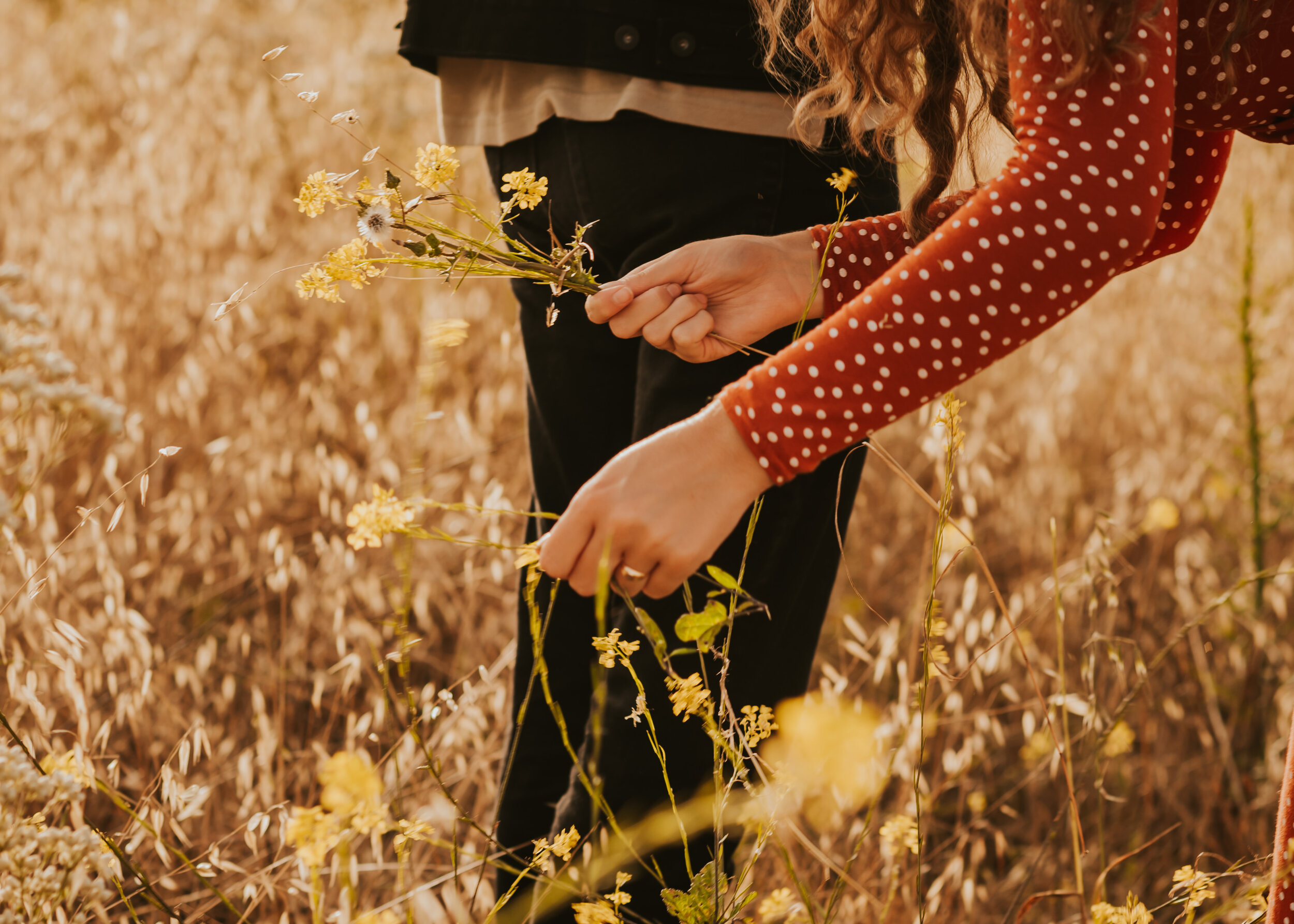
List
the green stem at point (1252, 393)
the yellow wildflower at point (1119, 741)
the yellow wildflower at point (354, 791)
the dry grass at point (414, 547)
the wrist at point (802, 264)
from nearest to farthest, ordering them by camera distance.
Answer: the yellow wildflower at point (354, 791) < the wrist at point (802, 264) < the yellow wildflower at point (1119, 741) < the dry grass at point (414, 547) < the green stem at point (1252, 393)

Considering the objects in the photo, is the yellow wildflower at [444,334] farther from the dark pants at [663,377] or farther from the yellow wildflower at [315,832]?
the yellow wildflower at [315,832]

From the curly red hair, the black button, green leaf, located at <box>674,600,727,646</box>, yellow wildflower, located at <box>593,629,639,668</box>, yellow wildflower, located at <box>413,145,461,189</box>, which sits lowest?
yellow wildflower, located at <box>593,629,639,668</box>

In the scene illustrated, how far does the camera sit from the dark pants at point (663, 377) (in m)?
0.84

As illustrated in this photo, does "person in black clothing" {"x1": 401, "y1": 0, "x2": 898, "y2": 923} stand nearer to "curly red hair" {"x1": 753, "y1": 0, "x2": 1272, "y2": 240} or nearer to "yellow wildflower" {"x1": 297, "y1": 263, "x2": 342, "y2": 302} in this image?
"curly red hair" {"x1": 753, "y1": 0, "x2": 1272, "y2": 240}

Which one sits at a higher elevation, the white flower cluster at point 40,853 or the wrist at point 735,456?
the wrist at point 735,456

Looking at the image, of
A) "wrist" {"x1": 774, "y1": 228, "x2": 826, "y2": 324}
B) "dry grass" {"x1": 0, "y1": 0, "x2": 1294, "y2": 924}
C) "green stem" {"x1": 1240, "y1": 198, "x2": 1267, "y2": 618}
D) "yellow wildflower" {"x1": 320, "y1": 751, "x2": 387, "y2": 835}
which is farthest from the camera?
"green stem" {"x1": 1240, "y1": 198, "x2": 1267, "y2": 618}

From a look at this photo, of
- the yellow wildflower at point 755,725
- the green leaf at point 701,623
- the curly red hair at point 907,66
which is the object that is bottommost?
the yellow wildflower at point 755,725

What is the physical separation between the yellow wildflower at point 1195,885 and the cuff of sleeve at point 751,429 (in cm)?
45

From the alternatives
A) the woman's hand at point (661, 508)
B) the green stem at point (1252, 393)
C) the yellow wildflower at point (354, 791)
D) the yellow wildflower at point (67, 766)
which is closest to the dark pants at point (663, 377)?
the woman's hand at point (661, 508)

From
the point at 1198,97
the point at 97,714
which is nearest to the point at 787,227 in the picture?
the point at 1198,97

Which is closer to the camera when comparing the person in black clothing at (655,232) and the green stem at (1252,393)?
the person in black clothing at (655,232)

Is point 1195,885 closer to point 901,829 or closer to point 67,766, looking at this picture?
point 901,829

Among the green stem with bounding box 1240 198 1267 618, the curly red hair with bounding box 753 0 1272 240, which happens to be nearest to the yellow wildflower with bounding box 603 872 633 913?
the curly red hair with bounding box 753 0 1272 240

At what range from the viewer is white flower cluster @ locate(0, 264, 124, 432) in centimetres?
60
